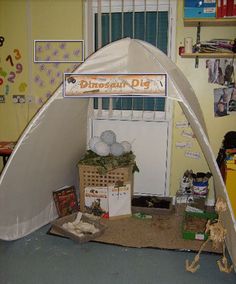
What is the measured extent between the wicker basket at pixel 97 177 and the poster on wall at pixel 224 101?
1101 mm

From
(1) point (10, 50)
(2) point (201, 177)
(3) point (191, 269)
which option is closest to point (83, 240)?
(3) point (191, 269)

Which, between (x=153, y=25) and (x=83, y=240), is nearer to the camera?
(x=83, y=240)

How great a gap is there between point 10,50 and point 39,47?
0.35 m

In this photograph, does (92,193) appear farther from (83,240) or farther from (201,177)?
(201,177)

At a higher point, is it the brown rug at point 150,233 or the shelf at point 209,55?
the shelf at point 209,55

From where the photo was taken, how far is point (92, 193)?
325 centimetres

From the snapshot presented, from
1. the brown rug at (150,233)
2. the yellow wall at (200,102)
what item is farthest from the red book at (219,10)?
the brown rug at (150,233)

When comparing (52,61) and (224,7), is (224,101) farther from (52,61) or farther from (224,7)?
(52,61)

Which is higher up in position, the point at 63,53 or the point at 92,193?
the point at 63,53

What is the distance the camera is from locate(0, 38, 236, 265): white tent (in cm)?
235

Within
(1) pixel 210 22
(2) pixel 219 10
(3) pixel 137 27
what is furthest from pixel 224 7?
(3) pixel 137 27

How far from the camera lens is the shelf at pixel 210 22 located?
3018 mm

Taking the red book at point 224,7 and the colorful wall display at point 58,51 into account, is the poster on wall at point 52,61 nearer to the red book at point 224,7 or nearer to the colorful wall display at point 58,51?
the colorful wall display at point 58,51

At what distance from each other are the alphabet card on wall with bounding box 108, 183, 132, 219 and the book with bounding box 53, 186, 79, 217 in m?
0.38
